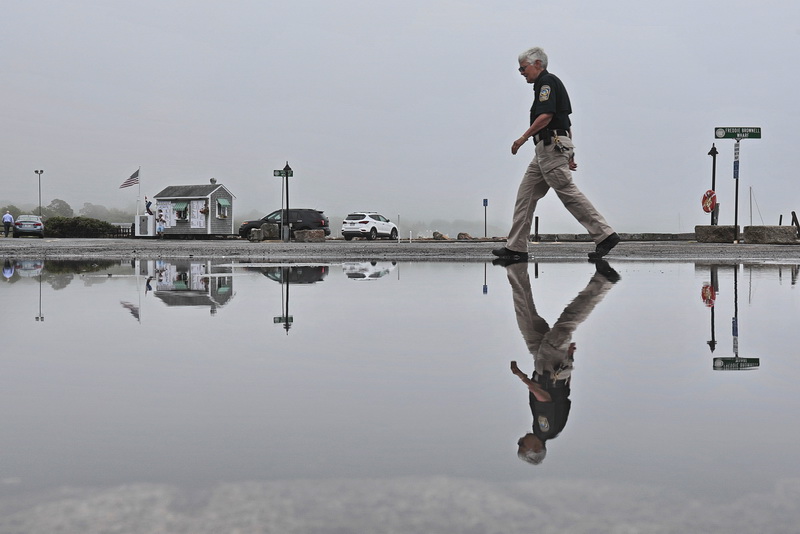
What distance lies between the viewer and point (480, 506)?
4.97 feet

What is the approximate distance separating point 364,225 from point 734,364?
43.3m

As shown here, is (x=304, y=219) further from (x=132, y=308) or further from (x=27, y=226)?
(x=132, y=308)

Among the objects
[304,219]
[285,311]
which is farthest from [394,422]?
[304,219]

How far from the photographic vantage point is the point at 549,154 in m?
10.2

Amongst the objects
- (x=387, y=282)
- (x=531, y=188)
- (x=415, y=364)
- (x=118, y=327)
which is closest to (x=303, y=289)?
(x=387, y=282)

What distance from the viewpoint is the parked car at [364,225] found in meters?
46.2

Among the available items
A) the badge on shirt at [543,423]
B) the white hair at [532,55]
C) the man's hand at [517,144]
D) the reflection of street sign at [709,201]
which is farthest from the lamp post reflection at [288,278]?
the reflection of street sign at [709,201]

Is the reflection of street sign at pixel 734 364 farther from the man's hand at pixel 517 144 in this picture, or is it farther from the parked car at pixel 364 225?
the parked car at pixel 364 225

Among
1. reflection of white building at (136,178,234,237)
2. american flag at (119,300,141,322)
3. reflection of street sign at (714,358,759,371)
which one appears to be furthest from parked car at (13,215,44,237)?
reflection of street sign at (714,358,759,371)

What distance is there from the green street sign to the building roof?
143ft

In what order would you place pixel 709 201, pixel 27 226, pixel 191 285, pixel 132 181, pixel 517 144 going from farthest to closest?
pixel 27 226 → pixel 132 181 → pixel 709 201 → pixel 517 144 → pixel 191 285

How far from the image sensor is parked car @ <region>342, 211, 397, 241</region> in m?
46.2

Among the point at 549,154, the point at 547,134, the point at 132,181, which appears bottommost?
the point at 549,154

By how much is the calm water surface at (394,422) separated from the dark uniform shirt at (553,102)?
5908 mm
